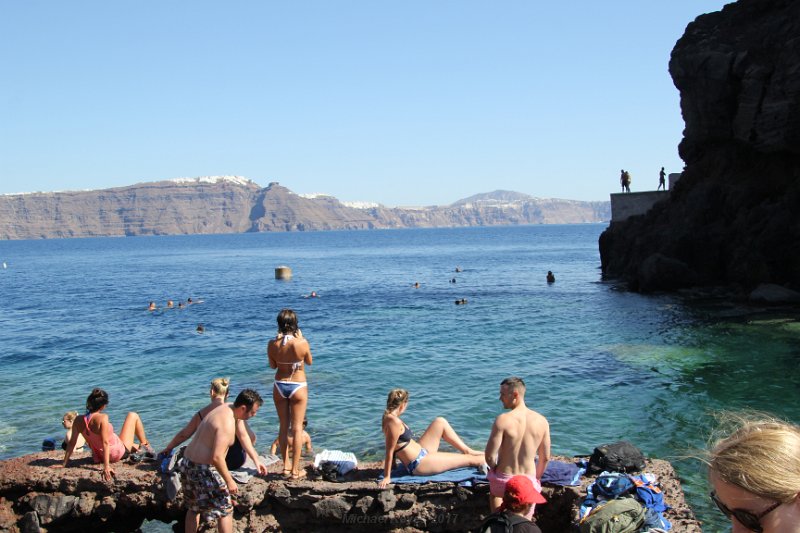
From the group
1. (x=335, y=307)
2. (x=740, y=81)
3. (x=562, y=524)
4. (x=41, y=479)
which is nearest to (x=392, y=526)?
(x=562, y=524)

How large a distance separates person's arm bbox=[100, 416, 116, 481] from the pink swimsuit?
0.11 m

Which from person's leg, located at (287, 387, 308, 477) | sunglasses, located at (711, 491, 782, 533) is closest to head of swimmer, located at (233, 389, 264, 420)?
person's leg, located at (287, 387, 308, 477)

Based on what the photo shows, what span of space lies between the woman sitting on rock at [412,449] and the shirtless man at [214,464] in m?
1.74

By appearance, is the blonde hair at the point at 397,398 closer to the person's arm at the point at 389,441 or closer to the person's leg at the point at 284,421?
the person's arm at the point at 389,441

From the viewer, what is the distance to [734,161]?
40438 millimetres

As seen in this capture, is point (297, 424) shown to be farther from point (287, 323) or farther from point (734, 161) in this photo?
point (734, 161)

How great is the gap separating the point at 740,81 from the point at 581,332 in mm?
19029

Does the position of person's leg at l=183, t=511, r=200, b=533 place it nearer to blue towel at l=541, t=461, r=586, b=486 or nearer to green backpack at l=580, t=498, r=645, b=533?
blue towel at l=541, t=461, r=586, b=486

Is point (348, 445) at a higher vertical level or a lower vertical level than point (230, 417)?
lower

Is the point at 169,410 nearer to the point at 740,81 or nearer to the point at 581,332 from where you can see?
the point at 581,332

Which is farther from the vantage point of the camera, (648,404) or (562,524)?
(648,404)

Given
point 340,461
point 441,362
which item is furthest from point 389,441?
point 441,362

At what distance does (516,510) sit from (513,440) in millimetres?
2900

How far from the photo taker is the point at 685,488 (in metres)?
11.2
